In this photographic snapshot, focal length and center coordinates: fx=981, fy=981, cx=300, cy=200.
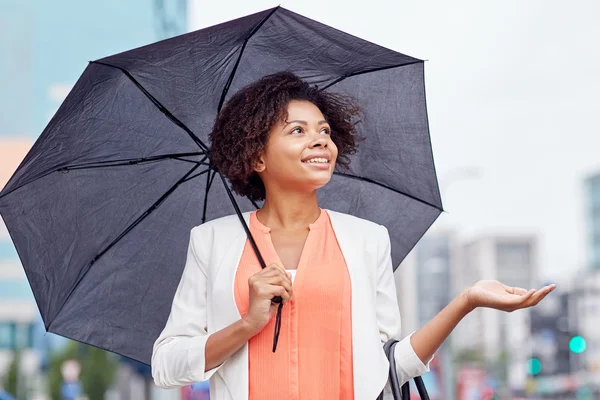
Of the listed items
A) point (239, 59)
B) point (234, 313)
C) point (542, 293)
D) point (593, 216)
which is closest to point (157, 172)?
point (239, 59)

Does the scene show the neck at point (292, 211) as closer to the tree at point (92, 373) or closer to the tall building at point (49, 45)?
the tall building at point (49, 45)

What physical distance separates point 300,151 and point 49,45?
26.8 meters

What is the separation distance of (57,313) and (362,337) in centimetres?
138

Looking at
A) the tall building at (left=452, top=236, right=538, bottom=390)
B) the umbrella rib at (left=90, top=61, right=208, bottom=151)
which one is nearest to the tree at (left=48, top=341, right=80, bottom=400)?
the umbrella rib at (left=90, top=61, right=208, bottom=151)

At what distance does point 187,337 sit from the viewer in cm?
316

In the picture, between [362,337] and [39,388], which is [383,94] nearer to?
[362,337]

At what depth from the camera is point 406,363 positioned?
312 cm

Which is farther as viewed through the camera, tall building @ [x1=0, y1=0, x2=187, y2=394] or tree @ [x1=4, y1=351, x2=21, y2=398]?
tree @ [x1=4, y1=351, x2=21, y2=398]

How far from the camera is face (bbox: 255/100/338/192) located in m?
3.21

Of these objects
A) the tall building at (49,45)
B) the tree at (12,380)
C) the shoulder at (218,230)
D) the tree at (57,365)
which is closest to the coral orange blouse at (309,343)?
the shoulder at (218,230)

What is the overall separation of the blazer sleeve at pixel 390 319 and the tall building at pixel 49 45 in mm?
6346

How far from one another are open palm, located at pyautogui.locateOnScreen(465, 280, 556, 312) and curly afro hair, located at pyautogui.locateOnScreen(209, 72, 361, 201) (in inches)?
31.9

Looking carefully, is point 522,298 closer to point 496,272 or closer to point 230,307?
point 230,307

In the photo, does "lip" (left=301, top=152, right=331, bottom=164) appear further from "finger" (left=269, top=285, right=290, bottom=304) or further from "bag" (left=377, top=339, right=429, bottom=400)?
"bag" (left=377, top=339, right=429, bottom=400)
